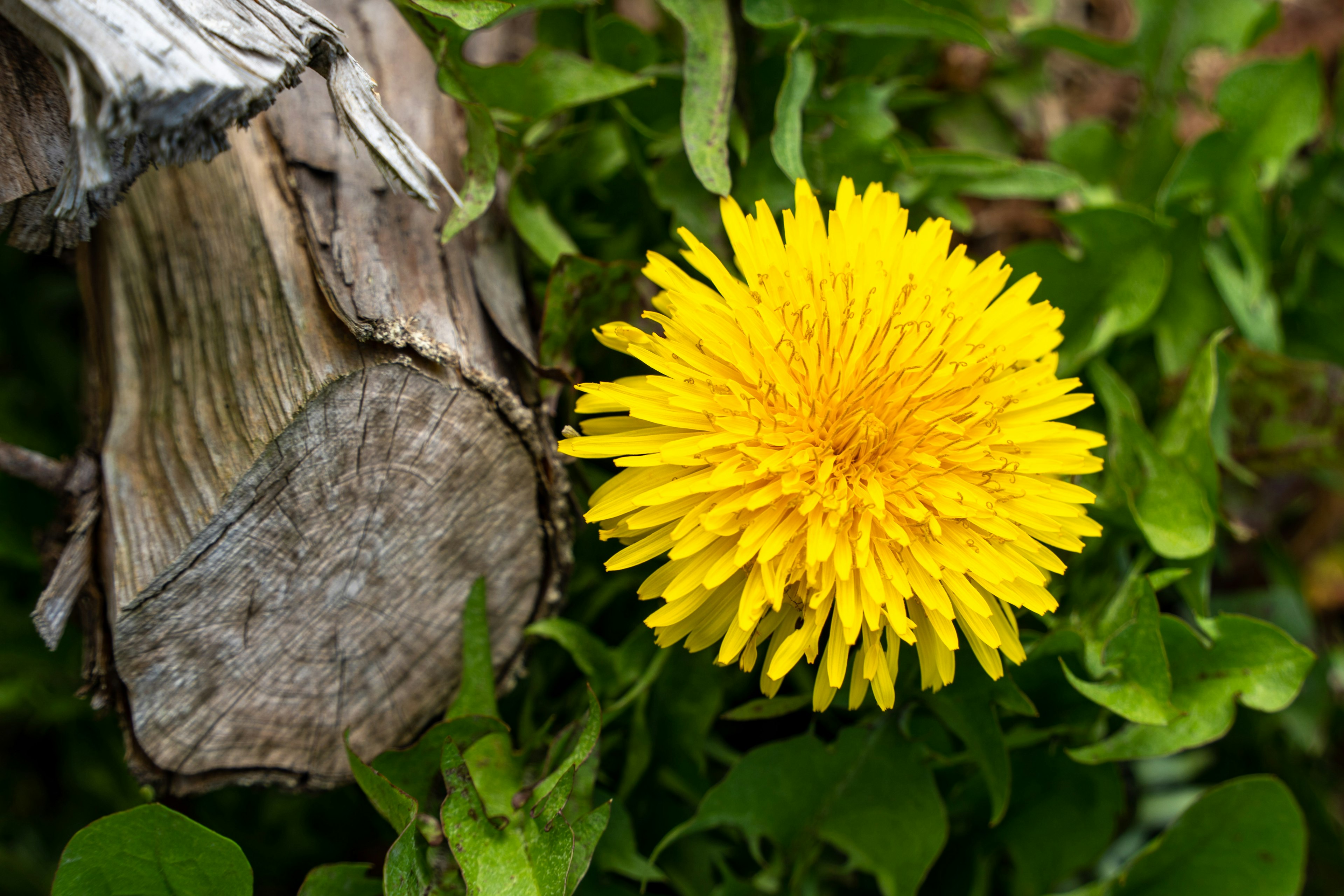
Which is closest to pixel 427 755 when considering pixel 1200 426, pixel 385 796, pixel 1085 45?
pixel 385 796

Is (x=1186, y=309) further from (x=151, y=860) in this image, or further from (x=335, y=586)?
(x=151, y=860)

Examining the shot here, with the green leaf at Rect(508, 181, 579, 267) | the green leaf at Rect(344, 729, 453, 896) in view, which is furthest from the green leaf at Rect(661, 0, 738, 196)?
the green leaf at Rect(344, 729, 453, 896)

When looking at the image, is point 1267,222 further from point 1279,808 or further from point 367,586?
point 367,586

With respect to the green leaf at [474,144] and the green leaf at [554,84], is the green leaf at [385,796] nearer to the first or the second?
the green leaf at [474,144]

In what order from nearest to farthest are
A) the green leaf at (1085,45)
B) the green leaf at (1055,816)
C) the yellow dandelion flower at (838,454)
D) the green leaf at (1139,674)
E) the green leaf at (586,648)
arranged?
the yellow dandelion flower at (838,454) < the green leaf at (1139,674) < the green leaf at (586,648) < the green leaf at (1055,816) < the green leaf at (1085,45)

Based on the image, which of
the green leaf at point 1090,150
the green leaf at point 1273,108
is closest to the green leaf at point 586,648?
the green leaf at point 1090,150

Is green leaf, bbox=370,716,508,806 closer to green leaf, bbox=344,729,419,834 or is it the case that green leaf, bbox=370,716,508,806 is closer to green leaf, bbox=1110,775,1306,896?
green leaf, bbox=344,729,419,834

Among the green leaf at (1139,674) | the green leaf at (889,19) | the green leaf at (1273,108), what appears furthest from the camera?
the green leaf at (1273,108)
